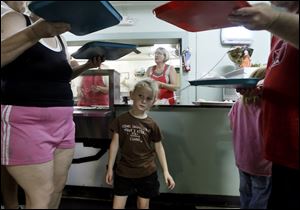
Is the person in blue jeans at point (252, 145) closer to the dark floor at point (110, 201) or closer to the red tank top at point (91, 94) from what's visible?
the dark floor at point (110, 201)

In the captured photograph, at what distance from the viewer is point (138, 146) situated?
2.81 feet

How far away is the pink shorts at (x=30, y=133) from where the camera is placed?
1.25 ft

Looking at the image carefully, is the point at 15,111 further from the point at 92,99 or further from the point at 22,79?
the point at 92,99

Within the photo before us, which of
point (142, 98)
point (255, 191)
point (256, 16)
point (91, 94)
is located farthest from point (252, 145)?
point (91, 94)

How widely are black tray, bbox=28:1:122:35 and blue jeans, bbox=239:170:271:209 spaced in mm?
359

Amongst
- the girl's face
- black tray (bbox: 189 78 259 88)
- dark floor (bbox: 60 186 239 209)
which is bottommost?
dark floor (bbox: 60 186 239 209)

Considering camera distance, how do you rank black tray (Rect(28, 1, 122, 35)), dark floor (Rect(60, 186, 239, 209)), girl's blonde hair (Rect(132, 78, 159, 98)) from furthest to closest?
girl's blonde hair (Rect(132, 78, 159, 98)), dark floor (Rect(60, 186, 239, 209)), black tray (Rect(28, 1, 122, 35))

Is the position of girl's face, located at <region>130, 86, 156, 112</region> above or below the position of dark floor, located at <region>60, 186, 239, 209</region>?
above

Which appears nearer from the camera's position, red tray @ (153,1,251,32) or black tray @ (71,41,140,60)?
red tray @ (153,1,251,32)

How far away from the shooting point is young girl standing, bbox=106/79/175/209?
30.9 inches

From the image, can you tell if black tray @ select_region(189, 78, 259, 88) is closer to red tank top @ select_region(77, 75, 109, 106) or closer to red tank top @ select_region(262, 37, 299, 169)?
red tank top @ select_region(262, 37, 299, 169)

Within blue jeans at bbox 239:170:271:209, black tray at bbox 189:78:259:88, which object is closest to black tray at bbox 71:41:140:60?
black tray at bbox 189:78:259:88

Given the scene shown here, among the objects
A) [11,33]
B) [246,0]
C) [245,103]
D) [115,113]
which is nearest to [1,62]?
[11,33]

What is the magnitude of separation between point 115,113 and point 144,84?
0.32m
